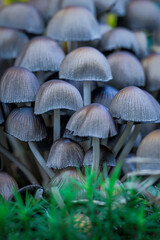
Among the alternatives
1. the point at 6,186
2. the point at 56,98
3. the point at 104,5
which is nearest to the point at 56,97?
the point at 56,98

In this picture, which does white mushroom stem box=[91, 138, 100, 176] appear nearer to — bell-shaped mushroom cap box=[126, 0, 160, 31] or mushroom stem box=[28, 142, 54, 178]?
Result: mushroom stem box=[28, 142, 54, 178]

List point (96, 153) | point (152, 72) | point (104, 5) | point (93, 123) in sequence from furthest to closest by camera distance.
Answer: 1. point (104, 5)
2. point (152, 72)
3. point (96, 153)
4. point (93, 123)

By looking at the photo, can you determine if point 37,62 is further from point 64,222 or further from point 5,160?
point 64,222

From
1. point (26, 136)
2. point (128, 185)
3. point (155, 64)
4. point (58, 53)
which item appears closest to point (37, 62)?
point (58, 53)

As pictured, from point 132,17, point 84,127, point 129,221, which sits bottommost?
point 129,221

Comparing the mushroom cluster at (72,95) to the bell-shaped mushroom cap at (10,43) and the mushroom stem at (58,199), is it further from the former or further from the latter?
the mushroom stem at (58,199)

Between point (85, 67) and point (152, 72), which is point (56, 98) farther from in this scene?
point (152, 72)

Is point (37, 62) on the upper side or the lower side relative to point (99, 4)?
lower
